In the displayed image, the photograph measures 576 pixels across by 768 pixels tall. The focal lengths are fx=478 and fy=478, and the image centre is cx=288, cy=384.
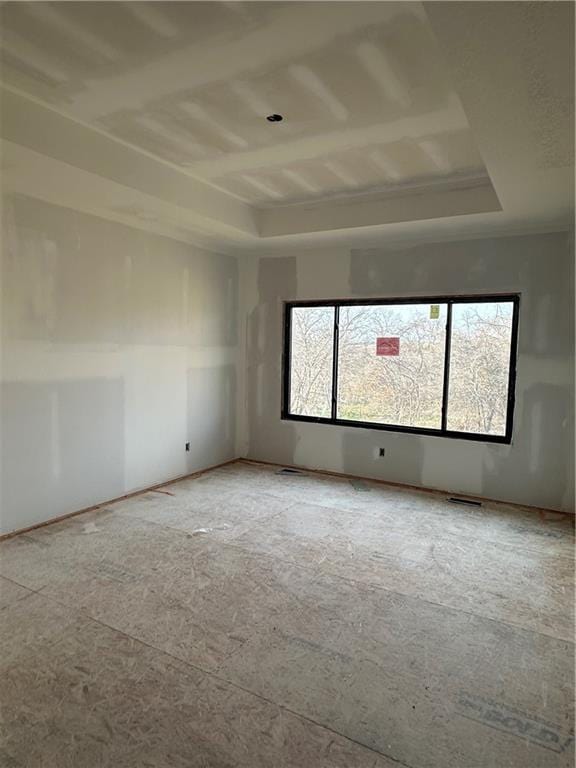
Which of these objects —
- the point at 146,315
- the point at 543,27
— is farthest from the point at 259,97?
the point at 146,315

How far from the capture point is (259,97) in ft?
8.95

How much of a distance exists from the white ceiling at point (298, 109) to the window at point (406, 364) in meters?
0.96

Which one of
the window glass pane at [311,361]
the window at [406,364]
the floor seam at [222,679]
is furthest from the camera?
the window glass pane at [311,361]

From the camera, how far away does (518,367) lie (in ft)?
14.8

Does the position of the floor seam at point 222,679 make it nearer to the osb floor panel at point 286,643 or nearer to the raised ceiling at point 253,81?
the osb floor panel at point 286,643

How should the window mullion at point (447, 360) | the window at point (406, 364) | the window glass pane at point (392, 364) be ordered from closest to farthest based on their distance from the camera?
the window at point (406, 364) < the window mullion at point (447, 360) < the window glass pane at point (392, 364)

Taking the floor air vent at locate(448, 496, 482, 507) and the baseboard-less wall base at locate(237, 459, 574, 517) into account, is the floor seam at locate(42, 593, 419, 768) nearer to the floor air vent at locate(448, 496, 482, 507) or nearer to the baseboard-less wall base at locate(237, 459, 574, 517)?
the floor air vent at locate(448, 496, 482, 507)

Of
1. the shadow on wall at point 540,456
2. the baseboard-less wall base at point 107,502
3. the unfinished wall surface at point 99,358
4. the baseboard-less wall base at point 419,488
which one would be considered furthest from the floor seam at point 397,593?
the shadow on wall at point 540,456

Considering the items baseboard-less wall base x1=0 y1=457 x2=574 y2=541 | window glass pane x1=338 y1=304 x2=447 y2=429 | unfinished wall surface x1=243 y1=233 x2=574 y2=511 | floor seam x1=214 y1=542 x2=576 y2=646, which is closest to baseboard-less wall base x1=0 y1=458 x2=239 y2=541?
baseboard-less wall base x1=0 y1=457 x2=574 y2=541

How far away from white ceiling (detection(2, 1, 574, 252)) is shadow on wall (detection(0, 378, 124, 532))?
1573mm

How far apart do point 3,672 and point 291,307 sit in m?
4.45

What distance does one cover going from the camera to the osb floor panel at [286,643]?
187 centimetres

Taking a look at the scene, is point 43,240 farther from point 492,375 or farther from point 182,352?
point 492,375

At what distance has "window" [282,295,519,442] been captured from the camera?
4.70 m
